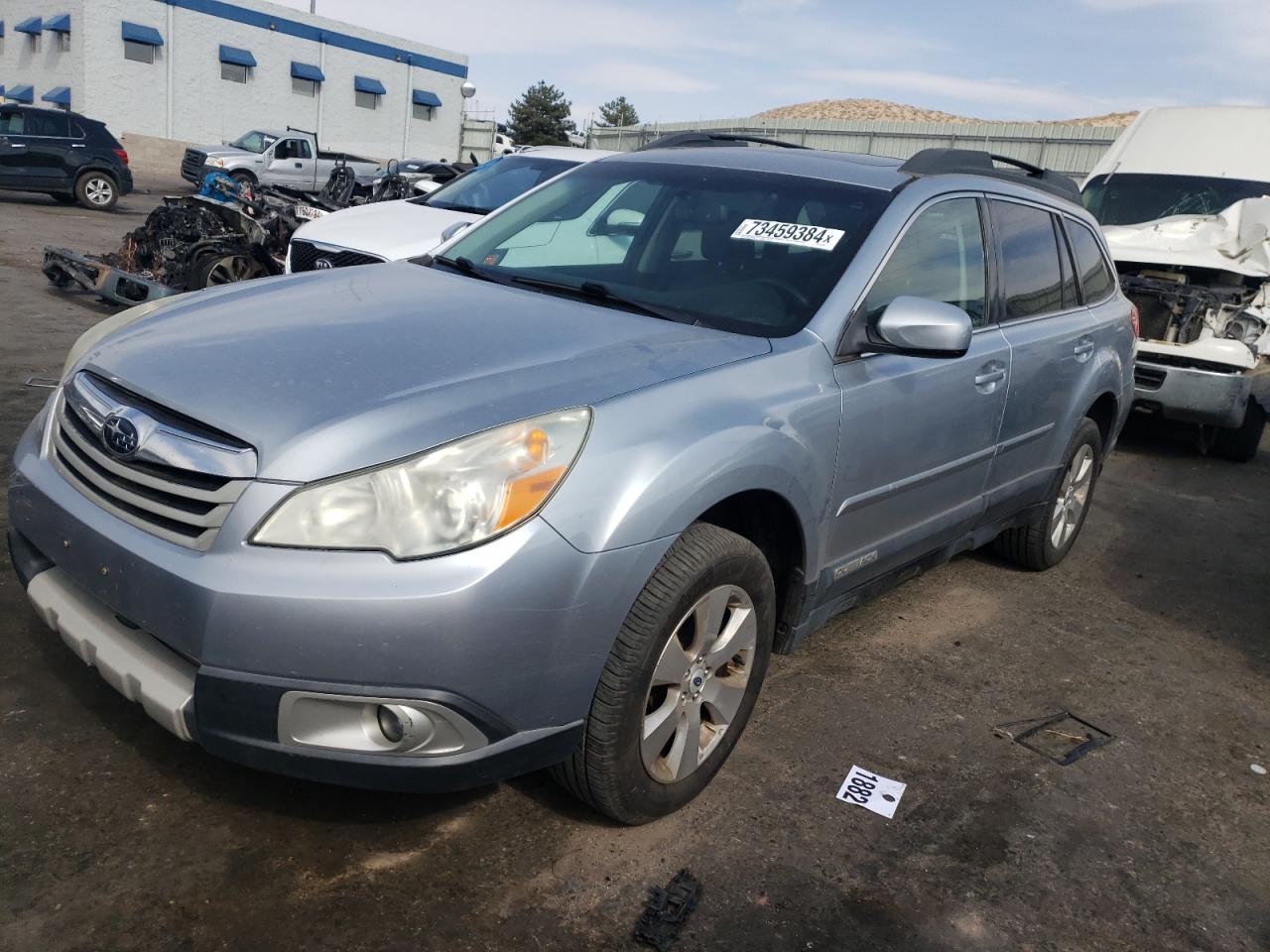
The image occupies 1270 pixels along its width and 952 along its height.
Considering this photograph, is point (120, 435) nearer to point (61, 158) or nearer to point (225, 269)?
point (225, 269)

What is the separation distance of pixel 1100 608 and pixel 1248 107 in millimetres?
7301

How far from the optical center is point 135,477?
238 centimetres

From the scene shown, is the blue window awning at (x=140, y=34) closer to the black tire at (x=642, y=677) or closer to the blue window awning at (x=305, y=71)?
the blue window awning at (x=305, y=71)

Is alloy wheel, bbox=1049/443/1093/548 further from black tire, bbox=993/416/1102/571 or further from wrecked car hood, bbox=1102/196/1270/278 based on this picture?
wrecked car hood, bbox=1102/196/1270/278

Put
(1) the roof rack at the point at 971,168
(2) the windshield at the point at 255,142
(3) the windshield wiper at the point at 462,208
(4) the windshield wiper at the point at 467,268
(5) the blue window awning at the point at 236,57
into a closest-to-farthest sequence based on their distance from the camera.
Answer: (4) the windshield wiper at the point at 467,268
(1) the roof rack at the point at 971,168
(3) the windshield wiper at the point at 462,208
(2) the windshield at the point at 255,142
(5) the blue window awning at the point at 236,57

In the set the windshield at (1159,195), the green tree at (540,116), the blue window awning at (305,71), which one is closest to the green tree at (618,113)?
the green tree at (540,116)

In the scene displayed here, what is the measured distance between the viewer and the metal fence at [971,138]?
21233 mm

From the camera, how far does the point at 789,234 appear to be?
3348mm

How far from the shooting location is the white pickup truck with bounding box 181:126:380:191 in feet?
74.8

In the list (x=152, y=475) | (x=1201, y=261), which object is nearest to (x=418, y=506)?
(x=152, y=475)

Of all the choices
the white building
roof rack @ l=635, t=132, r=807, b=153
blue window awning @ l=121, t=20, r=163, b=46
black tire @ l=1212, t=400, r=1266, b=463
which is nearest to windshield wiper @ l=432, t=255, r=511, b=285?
roof rack @ l=635, t=132, r=807, b=153

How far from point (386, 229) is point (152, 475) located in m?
5.73

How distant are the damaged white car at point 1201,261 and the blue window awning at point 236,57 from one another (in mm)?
33912

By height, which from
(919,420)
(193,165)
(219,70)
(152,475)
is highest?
(219,70)
